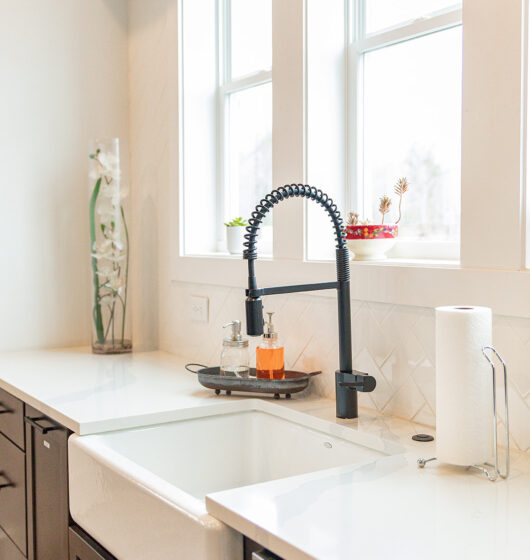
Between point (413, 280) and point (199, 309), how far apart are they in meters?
1.07

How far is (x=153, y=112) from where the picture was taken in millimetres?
2809

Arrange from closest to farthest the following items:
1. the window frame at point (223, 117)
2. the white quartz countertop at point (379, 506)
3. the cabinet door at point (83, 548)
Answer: the white quartz countertop at point (379, 506) → the cabinet door at point (83, 548) → the window frame at point (223, 117)

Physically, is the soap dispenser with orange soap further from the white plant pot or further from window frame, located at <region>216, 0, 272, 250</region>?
window frame, located at <region>216, 0, 272, 250</region>

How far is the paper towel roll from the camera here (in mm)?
1230

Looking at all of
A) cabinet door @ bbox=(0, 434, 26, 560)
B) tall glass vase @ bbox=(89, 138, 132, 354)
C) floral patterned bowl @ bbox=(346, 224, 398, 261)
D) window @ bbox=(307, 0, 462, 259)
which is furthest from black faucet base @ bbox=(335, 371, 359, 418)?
tall glass vase @ bbox=(89, 138, 132, 354)

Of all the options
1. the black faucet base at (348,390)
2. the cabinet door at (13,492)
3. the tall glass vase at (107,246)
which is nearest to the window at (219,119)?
the tall glass vase at (107,246)

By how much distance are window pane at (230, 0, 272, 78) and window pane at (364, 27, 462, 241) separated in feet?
1.87

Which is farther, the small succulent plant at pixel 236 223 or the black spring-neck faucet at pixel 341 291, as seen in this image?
the small succulent plant at pixel 236 223

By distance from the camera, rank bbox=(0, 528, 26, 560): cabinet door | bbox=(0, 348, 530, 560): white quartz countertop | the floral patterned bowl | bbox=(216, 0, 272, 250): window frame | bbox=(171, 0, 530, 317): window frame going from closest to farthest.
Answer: bbox=(0, 348, 530, 560): white quartz countertop < bbox=(171, 0, 530, 317): window frame < the floral patterned bowl < bbox=(0, 528, 26, 560): cabinet door < bbox=(216, 0, 272, 250): window frame

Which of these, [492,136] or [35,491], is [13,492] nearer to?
[35,491]

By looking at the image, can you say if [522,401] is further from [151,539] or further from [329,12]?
[329,12]

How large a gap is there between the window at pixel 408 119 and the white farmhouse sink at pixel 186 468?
523mm

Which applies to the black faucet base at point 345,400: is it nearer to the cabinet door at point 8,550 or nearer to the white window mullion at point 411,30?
the white window mullion at point 411,30

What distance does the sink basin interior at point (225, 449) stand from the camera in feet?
5.50
